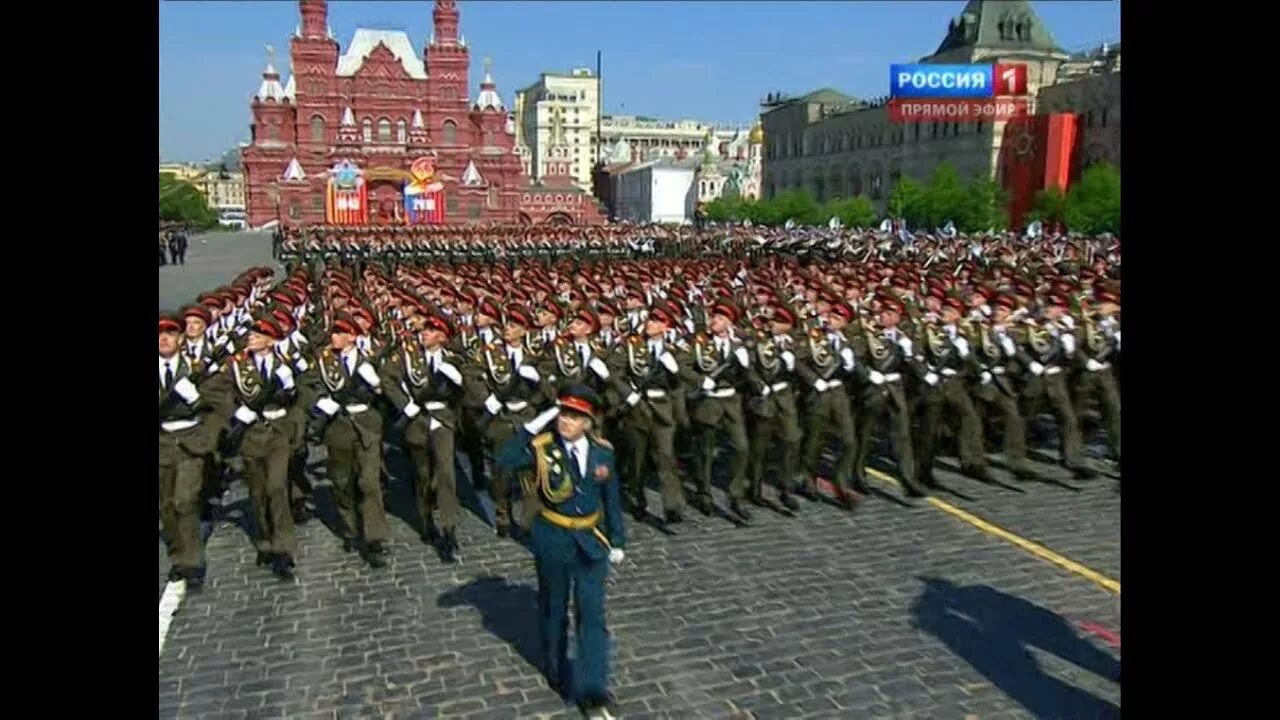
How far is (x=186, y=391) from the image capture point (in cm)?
738

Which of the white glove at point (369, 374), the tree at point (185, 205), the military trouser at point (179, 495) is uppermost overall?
the tree at point (185, 205)

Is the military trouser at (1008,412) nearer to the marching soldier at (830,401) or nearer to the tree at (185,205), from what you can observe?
the marching soldier at (830,401)

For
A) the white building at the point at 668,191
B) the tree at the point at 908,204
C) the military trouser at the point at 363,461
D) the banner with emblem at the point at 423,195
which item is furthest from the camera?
the white building at the point at 668,191

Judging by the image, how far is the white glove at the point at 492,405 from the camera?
8242 mm

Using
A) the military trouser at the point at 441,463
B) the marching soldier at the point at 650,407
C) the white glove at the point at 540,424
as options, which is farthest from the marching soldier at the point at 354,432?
the white glove at the point at 540,424

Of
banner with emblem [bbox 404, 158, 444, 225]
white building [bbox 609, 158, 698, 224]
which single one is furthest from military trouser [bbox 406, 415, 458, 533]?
white building [bbox 609, 158, 698, 224]

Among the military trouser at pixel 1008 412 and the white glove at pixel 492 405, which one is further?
the military trouser at pixel 1008 412

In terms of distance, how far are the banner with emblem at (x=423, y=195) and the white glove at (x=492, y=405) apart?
56415 millimetres

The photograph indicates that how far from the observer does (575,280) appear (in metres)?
15.4

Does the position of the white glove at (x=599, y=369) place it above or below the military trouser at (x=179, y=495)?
above

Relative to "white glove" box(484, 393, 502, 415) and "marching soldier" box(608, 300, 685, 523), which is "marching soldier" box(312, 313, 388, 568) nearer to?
"white glove" box(484, 393, 502, 415)
